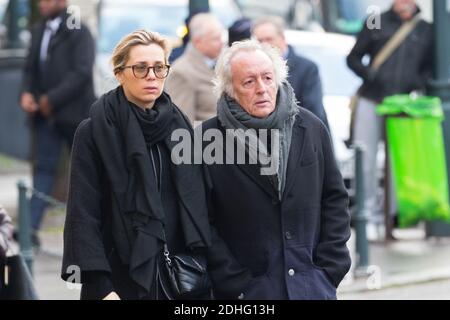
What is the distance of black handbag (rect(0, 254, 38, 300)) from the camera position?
6.81 m

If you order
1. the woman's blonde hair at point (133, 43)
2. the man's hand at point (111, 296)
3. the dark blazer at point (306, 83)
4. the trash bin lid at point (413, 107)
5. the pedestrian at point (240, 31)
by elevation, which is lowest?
the man's hand at point (111, 296)

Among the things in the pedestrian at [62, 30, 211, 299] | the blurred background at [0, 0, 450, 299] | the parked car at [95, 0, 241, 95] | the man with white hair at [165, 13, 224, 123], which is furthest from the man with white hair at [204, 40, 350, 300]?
the parked car at [95, 0, 241, 95]

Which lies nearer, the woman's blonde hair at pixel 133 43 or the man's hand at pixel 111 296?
the man's hand at pixel 111 296

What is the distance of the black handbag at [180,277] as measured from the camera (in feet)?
19.1

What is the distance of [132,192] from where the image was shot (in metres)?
5.82

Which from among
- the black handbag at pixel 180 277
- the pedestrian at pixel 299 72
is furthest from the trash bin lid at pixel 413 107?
the black handbag at pixel 180 277

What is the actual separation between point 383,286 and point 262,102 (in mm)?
4767

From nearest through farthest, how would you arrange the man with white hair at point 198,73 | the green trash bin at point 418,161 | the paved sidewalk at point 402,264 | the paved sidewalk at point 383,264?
the man with white hair at point 198,73 → the paved sidewalk at point 383,264 → the paved sidewalk at point 402,264 → the green trash bin at point 418,161

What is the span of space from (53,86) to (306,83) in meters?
2.99

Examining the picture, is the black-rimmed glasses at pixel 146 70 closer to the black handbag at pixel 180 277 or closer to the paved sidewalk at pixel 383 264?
the black handbag at pixel 180 277

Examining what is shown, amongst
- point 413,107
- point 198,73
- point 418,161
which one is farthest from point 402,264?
point 198,73

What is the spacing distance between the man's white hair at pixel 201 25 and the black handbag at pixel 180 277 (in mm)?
4360

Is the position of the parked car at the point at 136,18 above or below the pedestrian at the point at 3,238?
above

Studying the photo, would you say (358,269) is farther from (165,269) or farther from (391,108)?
(165,269)
